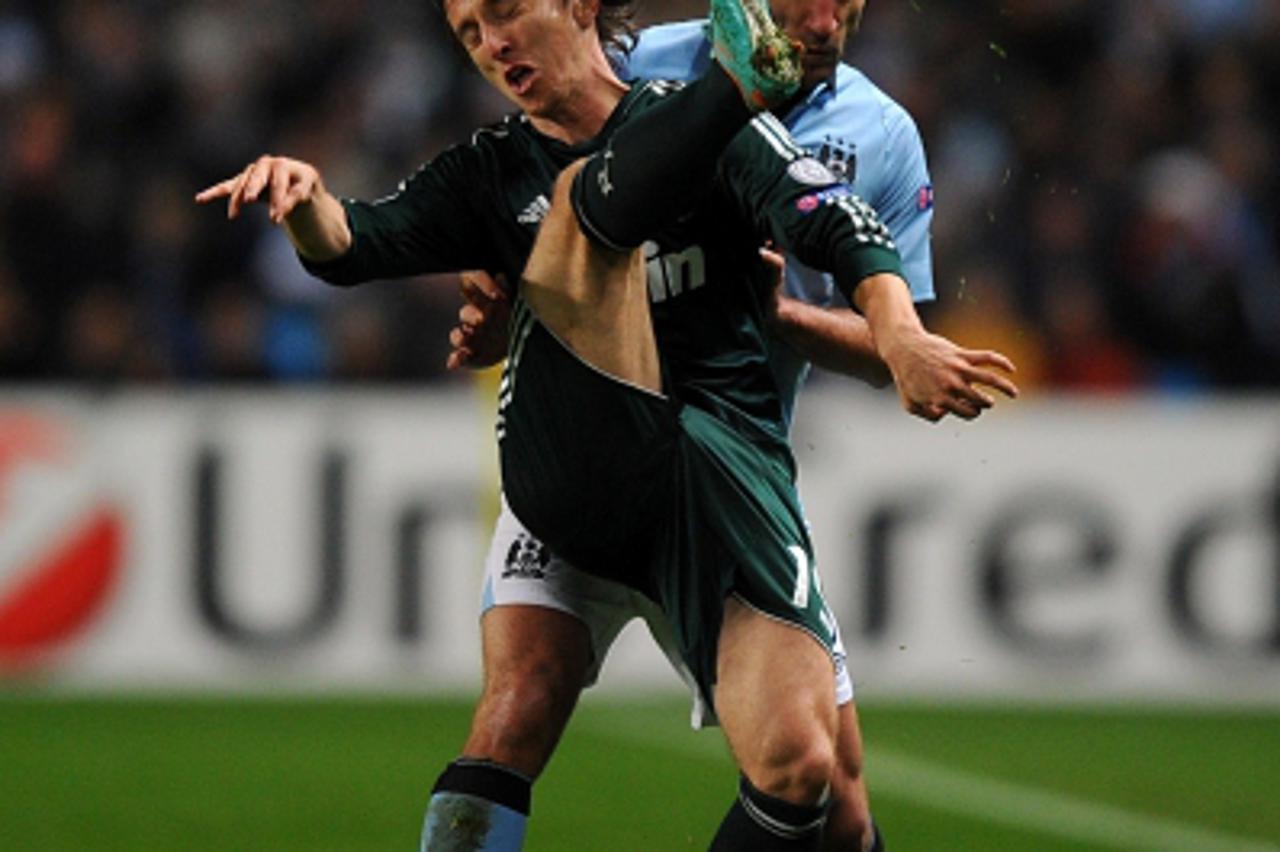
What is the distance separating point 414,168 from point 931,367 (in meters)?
8.97

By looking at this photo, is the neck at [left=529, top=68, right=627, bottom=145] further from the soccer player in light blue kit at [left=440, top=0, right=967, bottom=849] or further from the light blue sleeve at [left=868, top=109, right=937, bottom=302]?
the light blue sleeve at [left=868, top=109, right=937, bottom=302]

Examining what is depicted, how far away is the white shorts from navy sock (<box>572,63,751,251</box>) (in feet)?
2.46

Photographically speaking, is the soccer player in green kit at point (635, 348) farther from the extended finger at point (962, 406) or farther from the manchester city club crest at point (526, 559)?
the extended finger at point (962, 406)

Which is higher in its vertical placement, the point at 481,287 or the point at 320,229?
the point at 320,229

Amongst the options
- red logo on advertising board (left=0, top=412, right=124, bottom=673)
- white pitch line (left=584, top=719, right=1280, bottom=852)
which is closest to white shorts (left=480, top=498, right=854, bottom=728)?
white pitch line (left=584, top=719, right=1280, bottom=852)

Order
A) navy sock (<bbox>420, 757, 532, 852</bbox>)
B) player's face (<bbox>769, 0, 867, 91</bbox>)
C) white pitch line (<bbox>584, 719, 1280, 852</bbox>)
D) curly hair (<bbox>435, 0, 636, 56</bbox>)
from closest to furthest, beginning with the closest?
navy sock (<bbox>420, 757, 532, 852</bbox>) → curly hair (<bbox>435, 0, 636, 56</bbox>) → player's face (<bbox>769, 0, 867, 91</bbox>) → white pitch line (<bbox>584, 719, 1280, 852</bbox>)

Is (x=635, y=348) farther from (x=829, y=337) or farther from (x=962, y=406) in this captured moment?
(x=962, y=406)

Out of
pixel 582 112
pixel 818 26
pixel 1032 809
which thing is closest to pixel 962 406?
pixel 582 112

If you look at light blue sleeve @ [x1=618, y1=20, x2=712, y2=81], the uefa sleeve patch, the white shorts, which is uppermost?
light blue sleeve @ [x1=618, y1=20, x2=712, y2=81]

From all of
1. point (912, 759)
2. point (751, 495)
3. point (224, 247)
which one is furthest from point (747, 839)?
point (224, 247)

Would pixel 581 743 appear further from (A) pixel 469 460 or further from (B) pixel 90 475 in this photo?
(B) pixel 90 475

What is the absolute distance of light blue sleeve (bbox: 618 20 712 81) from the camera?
5762 millimetres

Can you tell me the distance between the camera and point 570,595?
512 cm

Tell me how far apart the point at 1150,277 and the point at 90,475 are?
5.19 metres
